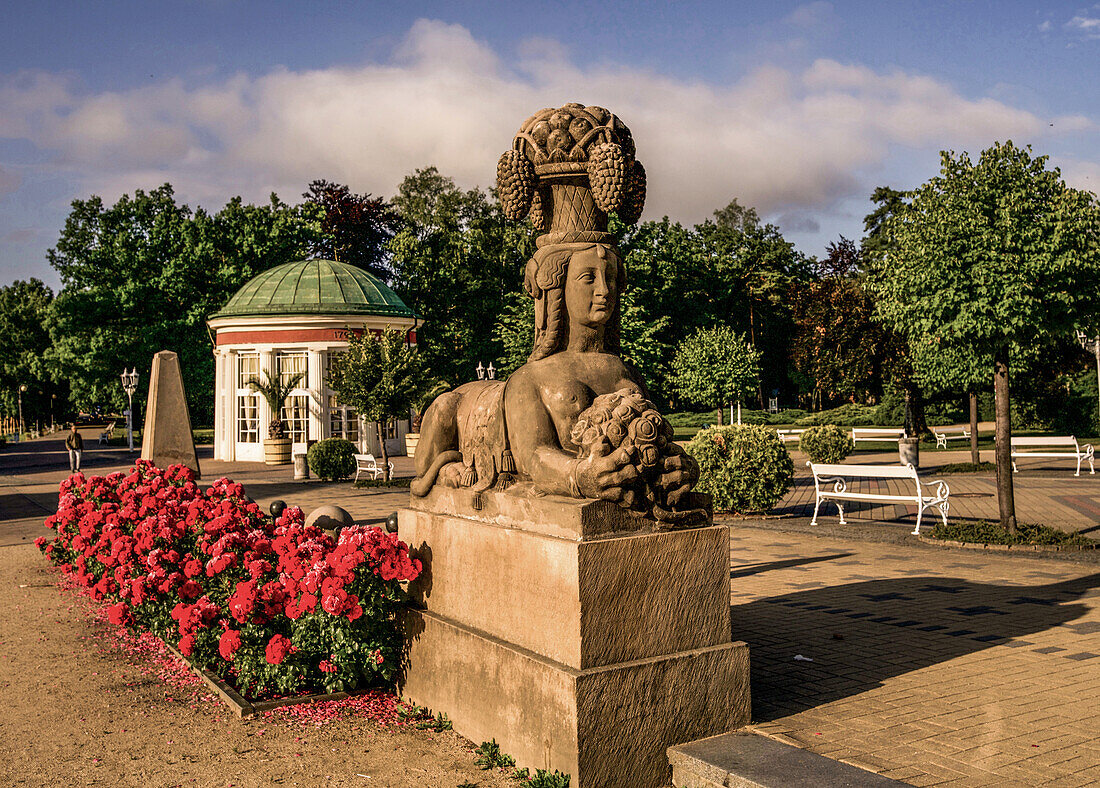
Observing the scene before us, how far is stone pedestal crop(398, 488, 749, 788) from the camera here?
392cm

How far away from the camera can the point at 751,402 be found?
6153 cm

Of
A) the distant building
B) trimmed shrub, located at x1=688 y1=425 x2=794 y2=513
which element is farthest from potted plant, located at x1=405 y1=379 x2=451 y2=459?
trimmed shrub, located at x1=688 y1=425 x2=794 y2=513

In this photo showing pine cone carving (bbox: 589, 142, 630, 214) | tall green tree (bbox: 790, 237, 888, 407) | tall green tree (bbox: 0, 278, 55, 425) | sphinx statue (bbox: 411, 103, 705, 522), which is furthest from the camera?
tall green tree (bbox: 0, 278, 55, 425)

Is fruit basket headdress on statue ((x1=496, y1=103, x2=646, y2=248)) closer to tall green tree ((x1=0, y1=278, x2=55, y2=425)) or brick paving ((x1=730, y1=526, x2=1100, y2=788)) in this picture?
brick paving ((x1=730, y1=526, x2=1100, y2=788))

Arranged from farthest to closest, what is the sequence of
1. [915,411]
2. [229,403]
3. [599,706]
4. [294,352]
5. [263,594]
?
[229,403]
[294,352]
[915,411]
[263,594]
[599,706]

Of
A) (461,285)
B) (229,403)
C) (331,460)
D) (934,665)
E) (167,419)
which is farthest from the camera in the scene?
(461,285)

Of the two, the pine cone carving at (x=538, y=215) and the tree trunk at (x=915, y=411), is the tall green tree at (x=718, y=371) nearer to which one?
the tree trunk at (x=915, y=411)

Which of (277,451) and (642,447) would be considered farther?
(277,451)

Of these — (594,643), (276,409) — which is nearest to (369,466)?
(276,409)

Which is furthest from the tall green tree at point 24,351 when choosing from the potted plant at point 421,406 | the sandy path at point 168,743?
the sandy path at point 168,743

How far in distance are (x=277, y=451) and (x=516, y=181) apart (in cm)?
2698

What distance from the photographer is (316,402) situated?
31.1 meters

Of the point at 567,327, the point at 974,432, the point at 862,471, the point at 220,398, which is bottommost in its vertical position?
the point at 862,471

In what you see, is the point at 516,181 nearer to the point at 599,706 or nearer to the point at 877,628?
the point at 599,706
